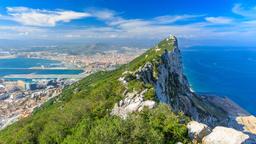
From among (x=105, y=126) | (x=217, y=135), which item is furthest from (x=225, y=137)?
(x=105, y=126)

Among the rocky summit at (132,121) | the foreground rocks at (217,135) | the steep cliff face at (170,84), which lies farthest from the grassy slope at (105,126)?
the steep cliff face at (170,84)

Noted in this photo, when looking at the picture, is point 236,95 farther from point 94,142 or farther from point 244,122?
point 94,142

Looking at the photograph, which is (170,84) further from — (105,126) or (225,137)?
(225,137)

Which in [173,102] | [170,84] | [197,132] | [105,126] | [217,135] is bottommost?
[173,102]

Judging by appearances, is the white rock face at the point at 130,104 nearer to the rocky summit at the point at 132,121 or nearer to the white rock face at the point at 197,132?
the rocky summit at the point at 132,121

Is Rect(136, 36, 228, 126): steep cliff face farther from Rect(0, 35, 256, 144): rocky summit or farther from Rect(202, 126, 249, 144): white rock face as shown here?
Rect(202, 126, 249, 144): white rock face

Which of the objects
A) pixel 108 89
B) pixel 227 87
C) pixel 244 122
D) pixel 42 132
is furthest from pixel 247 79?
pixel 42 132

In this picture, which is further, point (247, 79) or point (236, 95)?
point (247, 79)
